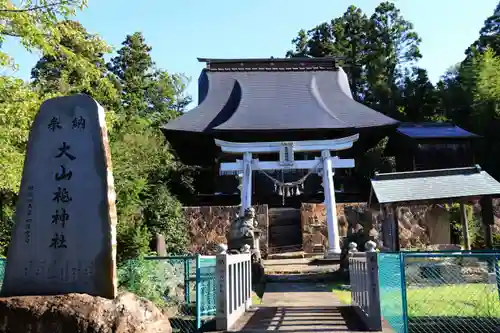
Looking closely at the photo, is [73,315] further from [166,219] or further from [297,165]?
[297,165]

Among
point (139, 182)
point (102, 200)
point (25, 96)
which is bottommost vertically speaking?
point (102, 200)

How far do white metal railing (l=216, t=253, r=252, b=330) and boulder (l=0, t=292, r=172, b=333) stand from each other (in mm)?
2502

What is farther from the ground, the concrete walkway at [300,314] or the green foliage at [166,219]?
the green foliage at [166,219]

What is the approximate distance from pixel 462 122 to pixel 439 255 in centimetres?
2542

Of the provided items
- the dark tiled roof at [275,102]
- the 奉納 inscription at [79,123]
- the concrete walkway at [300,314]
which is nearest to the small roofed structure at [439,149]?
the dark tiled roof at [275,102]

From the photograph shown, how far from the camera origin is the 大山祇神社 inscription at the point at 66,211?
4.05 meters

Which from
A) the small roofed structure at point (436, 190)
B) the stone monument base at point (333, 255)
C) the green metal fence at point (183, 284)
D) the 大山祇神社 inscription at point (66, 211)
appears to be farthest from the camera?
the stone monument base at point (333, 255)

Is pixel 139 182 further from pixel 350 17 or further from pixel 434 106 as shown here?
pixel 350 17

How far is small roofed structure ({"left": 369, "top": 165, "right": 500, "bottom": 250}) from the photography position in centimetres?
1051

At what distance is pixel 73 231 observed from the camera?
4.14 meters

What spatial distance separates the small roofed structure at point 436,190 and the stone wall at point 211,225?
469 centimetres

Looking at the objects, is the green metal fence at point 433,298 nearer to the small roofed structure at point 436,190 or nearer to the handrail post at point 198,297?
the small roofed structure at point 436,190

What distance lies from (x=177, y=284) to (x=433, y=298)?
4.31 meters

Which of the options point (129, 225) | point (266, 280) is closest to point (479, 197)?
point (266, 280)
